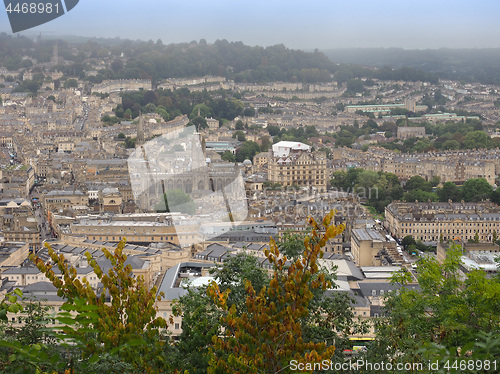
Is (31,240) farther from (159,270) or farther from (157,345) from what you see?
(157,345)

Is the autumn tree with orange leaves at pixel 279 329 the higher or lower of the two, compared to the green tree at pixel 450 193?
higher

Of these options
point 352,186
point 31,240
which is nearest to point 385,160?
point 352,186

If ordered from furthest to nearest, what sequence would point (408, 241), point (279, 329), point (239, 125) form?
point (239, 125) → point (408, 241) → point (279, 329)

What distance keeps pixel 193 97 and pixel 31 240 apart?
3761 centimetres

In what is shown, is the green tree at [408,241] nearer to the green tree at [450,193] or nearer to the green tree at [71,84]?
the green tree at [450,193]

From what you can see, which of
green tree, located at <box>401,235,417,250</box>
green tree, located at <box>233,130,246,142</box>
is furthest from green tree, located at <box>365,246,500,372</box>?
green tree, located at <box>233,130,246,142</box>

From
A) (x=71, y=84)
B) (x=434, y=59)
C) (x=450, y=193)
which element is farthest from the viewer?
(x=434, y=59)

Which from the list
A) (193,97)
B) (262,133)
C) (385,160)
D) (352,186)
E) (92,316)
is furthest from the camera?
(193,97)

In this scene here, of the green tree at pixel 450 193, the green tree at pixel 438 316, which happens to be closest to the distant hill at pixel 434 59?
the green tree at pixel 450 193

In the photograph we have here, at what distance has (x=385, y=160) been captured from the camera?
114ft

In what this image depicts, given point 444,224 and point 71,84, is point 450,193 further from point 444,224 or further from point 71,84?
point 71,84

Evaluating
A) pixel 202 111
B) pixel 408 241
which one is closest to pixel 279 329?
pixel 408 241

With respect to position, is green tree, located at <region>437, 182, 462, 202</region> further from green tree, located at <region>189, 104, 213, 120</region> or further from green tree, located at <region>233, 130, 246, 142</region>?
green tree, located at <region>189, 104, 213, 120</region>

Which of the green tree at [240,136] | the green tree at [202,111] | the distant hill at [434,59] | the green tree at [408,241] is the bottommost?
the distant hill at [434,59]
